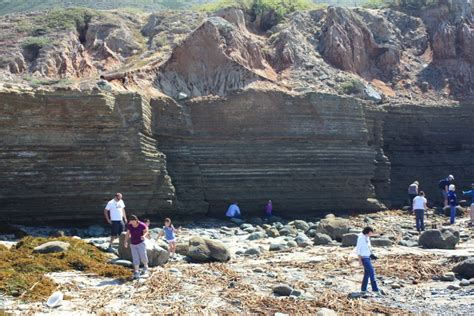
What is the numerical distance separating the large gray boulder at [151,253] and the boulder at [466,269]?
19.2ft

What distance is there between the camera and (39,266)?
11.0 metres

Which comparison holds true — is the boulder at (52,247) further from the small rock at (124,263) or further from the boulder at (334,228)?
the boulder at (334,228)

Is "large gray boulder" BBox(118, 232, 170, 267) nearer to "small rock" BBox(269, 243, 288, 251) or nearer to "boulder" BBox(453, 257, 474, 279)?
"small rock" BBox(269, 243, 288, 251)

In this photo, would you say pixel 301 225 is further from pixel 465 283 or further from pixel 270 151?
pixel 465 283

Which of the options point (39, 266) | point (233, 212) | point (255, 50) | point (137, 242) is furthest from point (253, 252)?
point (255, 50)

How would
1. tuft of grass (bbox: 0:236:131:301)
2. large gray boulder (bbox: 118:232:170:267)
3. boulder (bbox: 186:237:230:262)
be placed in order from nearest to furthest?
1. tuft of grass (bbox: 0:236:131:301)
2. large gray boulder (bbox: 118:232:170:267)
3. boulder (bbox: 186:237:230:262)

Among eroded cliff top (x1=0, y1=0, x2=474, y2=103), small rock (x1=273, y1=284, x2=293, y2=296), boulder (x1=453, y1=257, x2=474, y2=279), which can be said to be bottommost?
boulder (x1=453, y1=257, x2=474, y2=279)

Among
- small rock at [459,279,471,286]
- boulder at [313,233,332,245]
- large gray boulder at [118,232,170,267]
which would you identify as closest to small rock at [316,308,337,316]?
small rock at [459,279,471,286]

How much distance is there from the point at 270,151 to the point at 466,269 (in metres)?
11.3

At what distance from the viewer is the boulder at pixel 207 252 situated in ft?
42.5

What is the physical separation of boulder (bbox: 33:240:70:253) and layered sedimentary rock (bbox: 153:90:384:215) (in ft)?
26.9

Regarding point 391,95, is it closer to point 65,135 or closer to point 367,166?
point 367,166

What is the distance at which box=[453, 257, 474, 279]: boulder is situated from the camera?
11719mm

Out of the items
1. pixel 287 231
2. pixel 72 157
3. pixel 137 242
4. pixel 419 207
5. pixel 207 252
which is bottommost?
pixel 287 231
